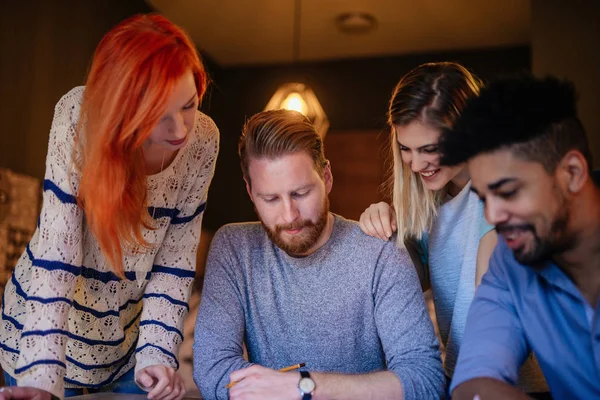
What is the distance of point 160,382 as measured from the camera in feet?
5.15

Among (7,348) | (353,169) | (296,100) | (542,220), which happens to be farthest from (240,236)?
(353,169)

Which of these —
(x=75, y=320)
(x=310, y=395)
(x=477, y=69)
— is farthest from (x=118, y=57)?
(x=477, y=69)

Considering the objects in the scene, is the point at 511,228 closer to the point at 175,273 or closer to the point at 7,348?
the point at 175,273

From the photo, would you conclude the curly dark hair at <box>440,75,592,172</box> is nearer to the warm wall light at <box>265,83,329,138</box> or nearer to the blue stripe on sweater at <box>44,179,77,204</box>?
the blue stripe on sweater at <box>44,179,77,204</box>

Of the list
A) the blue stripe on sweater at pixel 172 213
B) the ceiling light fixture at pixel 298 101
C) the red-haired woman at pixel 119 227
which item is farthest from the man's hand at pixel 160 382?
the ceiling light fixture at pixel 298 101

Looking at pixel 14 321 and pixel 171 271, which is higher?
pixel 171 271

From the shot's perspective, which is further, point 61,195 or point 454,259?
point 454,259

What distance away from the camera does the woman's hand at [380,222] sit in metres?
1.80

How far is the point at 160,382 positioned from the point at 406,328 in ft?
1.91

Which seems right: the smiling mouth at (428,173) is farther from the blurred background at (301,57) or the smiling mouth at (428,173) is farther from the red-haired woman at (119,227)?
the blurred background at (301,57)

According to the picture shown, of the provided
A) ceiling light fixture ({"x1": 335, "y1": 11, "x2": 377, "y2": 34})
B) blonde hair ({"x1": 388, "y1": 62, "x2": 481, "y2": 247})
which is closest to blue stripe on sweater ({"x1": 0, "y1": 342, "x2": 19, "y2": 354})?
blonde hair ({"x1": 388, "y1": 62, "x2": 481, "y2": 247})

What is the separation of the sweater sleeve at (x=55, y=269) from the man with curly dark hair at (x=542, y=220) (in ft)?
2.62

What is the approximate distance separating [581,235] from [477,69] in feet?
13.2

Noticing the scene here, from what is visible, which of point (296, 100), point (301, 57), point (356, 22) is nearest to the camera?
point (296, 100)
